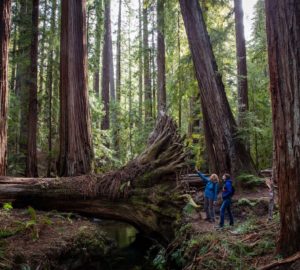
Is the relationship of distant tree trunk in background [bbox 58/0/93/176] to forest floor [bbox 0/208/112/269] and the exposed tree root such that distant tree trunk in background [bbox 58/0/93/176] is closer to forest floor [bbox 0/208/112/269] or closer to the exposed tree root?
forest floor [bbox 0/208/112/269]

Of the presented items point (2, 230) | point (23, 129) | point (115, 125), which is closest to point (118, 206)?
point (2, 230)

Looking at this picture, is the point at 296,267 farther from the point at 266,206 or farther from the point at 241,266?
the point at 266,206

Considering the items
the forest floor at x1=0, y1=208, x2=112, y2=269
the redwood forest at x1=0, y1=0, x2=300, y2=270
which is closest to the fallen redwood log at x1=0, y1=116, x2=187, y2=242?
the redwood forest at x1=0, y1=0, x2=300, y2=270

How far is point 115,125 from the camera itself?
24297 mm

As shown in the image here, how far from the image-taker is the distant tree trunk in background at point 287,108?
4930 mm

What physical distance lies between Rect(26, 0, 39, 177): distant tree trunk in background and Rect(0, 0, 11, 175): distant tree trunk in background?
379 cm

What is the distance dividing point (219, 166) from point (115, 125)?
520 inches

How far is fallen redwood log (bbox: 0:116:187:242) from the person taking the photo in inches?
335

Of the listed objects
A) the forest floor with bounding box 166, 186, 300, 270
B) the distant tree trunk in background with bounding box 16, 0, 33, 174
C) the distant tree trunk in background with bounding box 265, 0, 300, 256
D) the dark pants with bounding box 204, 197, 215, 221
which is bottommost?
the forest floor with bounding box 166, 186, 300, 270

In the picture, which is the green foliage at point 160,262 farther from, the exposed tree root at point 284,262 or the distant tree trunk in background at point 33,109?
the distant tree trunk in background at point 33,109

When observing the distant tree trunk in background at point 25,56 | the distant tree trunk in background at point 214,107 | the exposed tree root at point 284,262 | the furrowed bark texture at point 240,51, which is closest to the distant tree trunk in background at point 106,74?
the distant tree trunk in background at point 25,56

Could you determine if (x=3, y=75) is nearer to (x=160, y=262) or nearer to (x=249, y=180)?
(x=160, y=262)

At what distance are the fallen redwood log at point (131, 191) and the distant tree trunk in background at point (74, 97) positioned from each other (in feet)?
5.07

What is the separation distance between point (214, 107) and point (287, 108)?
23.8ft
